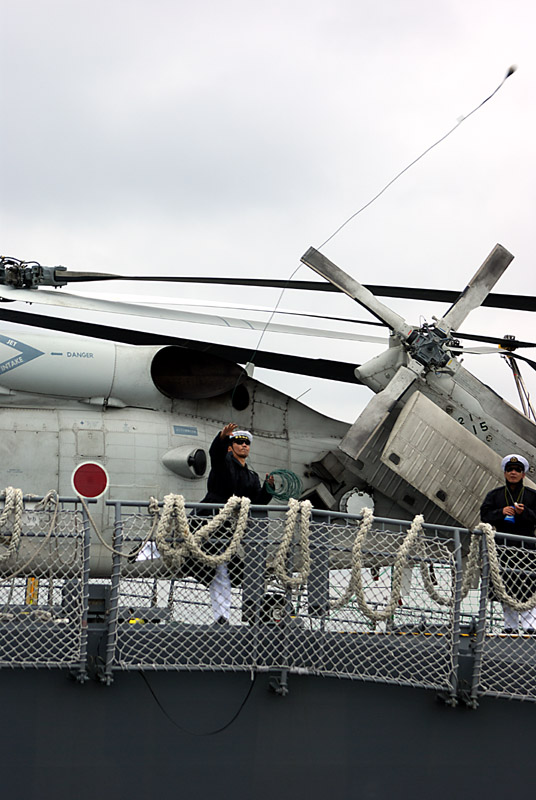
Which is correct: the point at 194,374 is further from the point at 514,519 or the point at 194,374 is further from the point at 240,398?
the point at 514,519

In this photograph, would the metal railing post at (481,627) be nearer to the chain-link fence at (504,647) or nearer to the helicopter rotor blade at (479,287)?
the chain-link fence at (504,647)

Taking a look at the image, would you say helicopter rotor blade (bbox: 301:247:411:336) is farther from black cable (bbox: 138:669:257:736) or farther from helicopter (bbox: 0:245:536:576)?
black cable (bbox: 138:669:257:736)

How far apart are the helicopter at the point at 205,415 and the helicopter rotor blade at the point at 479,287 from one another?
0.01m

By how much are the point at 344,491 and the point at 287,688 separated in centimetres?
600

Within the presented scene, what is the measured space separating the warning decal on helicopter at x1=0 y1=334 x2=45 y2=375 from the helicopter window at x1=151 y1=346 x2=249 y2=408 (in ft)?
5.45

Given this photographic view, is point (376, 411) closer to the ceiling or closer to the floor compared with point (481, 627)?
closer to the ceiling

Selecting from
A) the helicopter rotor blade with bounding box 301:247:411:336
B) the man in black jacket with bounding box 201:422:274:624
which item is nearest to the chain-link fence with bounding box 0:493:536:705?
the man in black jacket with bounding box 201:422:274:624

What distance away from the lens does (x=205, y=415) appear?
11773 millimetres

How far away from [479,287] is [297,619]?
6.41m

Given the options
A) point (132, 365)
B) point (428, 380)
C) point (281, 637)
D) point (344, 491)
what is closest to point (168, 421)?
point (132, 365)

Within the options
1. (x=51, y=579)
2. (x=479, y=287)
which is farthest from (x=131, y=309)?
(x=51, y=579)

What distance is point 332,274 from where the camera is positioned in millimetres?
10672

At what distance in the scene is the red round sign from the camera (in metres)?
10.2

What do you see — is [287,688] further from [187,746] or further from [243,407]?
[243,407]
